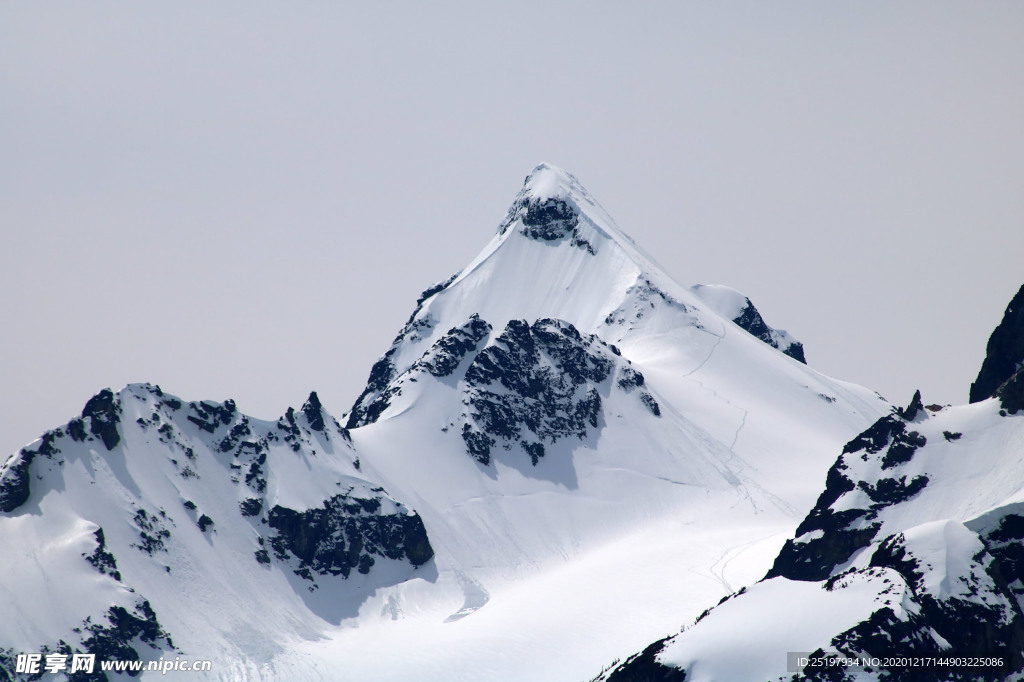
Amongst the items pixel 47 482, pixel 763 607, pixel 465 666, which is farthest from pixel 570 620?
pixel 47 482

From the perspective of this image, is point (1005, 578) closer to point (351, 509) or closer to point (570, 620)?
point (570, 620)

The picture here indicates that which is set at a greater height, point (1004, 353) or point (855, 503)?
point (1004, 353)

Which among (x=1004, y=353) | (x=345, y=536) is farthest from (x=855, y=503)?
(x=345, y=536)

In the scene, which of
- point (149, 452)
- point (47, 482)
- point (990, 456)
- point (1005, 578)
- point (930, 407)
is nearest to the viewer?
point (1005, 578)

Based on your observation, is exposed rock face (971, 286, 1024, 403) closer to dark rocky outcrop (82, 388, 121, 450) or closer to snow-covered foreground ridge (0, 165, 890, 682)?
snow-covered foreground ridge (0, 165, 890, 682)

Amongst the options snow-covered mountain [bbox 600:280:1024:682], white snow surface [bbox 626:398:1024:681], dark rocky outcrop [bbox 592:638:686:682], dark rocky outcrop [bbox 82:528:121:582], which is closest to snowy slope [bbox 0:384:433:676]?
dark rocky outcrop [bbox 82:528:121:582]

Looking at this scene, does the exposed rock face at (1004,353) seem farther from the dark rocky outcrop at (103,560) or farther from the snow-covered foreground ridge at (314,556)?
the dark rocky outcrop at (103,560)

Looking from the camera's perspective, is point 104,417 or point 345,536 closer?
point 104,417

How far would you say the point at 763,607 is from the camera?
106m

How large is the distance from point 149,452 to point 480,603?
4936 centimetres

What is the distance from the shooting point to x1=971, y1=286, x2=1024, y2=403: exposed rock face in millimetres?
156375

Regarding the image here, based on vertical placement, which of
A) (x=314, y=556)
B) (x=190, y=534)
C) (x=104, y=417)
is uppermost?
(x=104, y=417)

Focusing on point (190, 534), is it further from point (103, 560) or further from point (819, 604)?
point (819, 604)

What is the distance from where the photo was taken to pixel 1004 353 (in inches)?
6216
